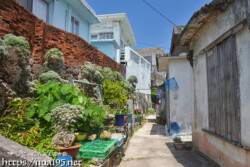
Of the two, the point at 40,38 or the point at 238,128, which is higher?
the point at 40,38

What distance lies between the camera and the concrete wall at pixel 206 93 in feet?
10.9

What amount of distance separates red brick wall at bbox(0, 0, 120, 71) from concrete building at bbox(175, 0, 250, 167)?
12.8ft

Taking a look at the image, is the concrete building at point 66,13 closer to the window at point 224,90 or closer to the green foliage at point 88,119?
the green foliage at point 88,119

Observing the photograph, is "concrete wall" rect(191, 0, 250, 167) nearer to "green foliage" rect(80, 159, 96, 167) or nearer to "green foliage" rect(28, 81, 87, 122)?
"green foliage" rect(80, 159, 96, 167)

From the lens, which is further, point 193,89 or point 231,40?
point 193,89

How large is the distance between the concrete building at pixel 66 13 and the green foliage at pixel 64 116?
5.25m

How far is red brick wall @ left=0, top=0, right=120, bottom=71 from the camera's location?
409 centimetres

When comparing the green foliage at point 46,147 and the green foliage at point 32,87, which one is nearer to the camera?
the green foliage at point 46,147

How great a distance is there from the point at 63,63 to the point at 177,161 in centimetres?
462

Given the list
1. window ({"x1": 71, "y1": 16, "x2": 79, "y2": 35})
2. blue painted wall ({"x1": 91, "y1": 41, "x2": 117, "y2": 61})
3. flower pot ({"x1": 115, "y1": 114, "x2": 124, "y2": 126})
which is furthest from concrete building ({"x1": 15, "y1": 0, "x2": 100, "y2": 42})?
flower pot ({"x1": 115, "y1": 114, "x2": 124, "y2": 126})

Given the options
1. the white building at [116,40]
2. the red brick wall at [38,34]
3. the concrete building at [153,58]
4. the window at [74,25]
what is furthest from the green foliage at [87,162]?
the concrete building at [153,58]

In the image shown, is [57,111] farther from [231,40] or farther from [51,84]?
[231,40]

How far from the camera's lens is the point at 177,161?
17.3 feet

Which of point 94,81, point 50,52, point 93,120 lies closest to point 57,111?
point 93,120
